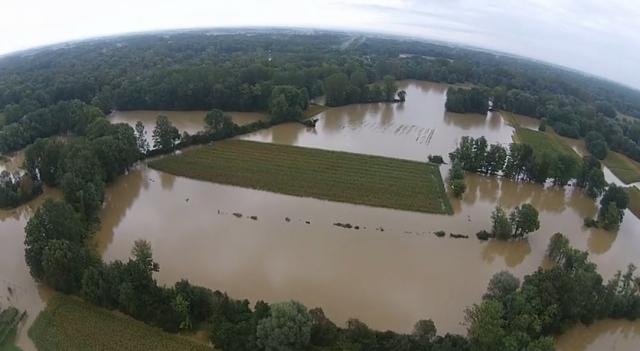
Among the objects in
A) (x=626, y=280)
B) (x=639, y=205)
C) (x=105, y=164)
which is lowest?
(x=639, y=205)

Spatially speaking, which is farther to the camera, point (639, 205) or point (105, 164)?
point (639, 205)

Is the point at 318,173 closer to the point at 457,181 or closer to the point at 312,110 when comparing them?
the point at 457,181

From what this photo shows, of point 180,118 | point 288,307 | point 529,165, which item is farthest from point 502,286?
point 180,118

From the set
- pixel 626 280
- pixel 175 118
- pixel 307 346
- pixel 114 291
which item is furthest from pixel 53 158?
pixel 626 280

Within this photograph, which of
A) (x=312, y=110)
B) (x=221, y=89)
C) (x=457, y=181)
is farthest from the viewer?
(x=312, y=110)

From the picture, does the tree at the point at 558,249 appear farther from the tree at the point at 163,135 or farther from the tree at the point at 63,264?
the tree at the point at 163,135

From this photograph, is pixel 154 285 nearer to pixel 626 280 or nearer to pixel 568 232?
pixel 626 280

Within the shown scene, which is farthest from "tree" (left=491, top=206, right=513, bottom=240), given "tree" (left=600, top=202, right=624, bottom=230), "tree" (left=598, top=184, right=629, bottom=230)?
"tree" (left=598, top=184, right=629, bottom=230)
